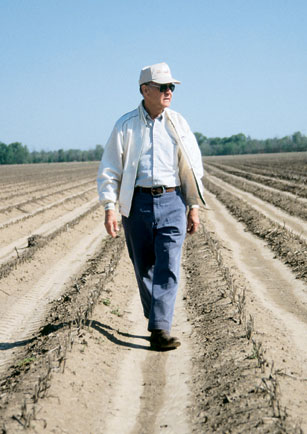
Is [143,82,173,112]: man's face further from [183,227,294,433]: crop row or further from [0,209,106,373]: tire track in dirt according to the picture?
[0,209,106,373]: tire track in dirt

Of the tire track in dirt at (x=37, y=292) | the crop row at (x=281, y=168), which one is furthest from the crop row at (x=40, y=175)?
the tire track in dirt at (x=37, y=292)

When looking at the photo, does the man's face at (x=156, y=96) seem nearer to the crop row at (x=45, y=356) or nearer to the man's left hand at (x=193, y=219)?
the man's left hand at (x=193, y=219)

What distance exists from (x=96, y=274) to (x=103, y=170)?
3226 millimetres

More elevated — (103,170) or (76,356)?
(103,170)

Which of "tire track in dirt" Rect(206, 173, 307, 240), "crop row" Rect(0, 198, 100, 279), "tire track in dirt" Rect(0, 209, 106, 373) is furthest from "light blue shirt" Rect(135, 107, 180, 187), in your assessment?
"tire track in dirt" Rect(206, 173, 307, 240)

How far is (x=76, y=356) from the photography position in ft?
14.3

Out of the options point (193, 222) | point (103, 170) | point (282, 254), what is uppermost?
point (103, 170)

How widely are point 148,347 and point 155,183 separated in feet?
4.56

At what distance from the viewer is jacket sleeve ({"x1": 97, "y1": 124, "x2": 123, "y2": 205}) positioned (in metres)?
4.44

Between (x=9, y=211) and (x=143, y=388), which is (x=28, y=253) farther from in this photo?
(x=9, y=211)

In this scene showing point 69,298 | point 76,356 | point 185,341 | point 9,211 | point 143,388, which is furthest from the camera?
point 9,211

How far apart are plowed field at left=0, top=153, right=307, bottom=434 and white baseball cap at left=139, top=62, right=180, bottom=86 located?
2027mm

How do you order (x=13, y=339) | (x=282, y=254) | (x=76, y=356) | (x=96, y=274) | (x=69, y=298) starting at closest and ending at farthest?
(x=76, y=356) < (x=13, y=339) < (x=69, y=298) < (x=96, y=274) < (x=282, y=254)

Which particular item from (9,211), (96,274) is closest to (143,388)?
(96,274)
